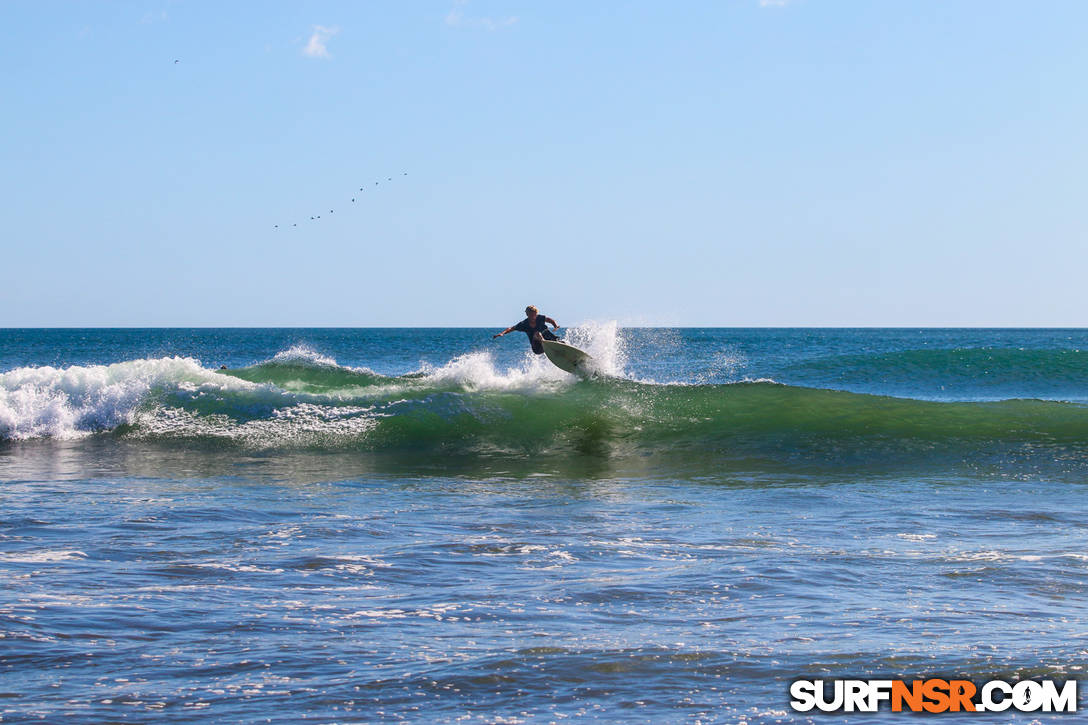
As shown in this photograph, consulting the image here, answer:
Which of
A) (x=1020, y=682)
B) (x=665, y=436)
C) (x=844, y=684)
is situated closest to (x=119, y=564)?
(x=844, y=684)

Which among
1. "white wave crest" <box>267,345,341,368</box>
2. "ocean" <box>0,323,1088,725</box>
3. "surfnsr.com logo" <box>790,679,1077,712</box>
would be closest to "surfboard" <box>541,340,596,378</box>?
"ocean" <box>0,323,1088,725</box>

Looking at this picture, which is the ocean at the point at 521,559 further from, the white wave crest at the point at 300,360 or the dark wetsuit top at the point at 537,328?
the white wave crest at the point at 300,360

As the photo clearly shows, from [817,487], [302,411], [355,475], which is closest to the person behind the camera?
[817,487]

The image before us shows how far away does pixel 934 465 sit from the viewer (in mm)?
13695

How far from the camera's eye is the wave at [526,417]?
1561 centimetres

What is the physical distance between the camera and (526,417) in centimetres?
1792

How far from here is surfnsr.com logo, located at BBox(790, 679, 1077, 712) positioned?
4.45 meters

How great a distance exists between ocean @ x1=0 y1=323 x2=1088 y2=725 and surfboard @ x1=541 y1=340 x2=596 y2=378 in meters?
2.60

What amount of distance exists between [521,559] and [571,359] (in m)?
13.4

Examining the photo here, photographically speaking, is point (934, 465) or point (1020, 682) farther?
point (934, 465)

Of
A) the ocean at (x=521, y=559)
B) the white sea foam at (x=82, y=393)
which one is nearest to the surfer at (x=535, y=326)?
the ocean at (x=521, y=559)

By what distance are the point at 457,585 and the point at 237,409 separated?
41.2 feet

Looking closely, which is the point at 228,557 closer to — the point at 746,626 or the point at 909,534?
the point at 746,626

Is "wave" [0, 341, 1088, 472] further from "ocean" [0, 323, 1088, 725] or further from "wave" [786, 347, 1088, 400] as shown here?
"wave" [786, 347, 1088, 400]
